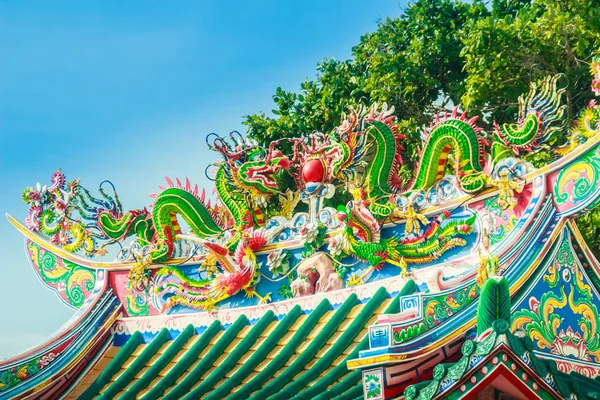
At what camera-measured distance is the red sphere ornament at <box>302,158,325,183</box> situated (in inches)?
396

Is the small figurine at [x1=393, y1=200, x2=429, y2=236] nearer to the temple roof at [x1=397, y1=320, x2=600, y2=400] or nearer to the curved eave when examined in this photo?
the temple roof at [x1=397, y1=320, x2=600, y2=400]

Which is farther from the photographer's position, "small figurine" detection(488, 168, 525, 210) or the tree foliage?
the tree foliage

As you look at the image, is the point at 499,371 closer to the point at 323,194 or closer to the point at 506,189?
the point at 506,189

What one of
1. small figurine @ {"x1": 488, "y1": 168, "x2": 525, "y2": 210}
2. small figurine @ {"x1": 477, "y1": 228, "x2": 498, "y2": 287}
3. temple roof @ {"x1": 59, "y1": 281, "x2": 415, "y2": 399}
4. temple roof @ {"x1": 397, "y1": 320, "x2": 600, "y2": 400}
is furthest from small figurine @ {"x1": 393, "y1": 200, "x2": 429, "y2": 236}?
temple roof @ {"x1": 397, "y1": 320, "x2": 600, "y2": 400}

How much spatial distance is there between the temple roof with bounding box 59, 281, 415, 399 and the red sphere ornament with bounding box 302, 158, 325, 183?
120cm

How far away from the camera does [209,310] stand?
410 inches

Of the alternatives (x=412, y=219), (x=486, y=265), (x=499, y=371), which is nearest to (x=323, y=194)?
(x=412, y=219)

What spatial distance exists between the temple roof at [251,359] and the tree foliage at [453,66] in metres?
4.50

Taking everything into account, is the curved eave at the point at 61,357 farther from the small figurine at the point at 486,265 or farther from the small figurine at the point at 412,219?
the small figurine at the point at 486,265

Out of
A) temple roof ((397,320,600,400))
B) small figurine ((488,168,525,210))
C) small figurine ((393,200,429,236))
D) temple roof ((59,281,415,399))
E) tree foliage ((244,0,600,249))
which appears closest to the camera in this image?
temple roof ((397,320,600,400))

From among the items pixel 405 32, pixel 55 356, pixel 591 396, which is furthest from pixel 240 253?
pixel 405 32

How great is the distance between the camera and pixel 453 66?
1622 centimetres

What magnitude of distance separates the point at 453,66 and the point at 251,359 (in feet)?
26.1

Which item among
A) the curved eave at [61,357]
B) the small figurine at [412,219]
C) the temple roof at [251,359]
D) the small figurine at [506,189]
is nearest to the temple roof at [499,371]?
the temple roof at [251,359]
